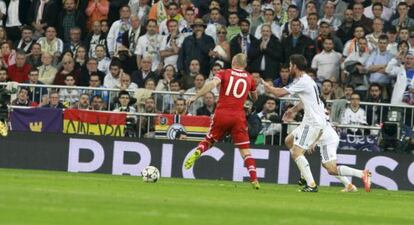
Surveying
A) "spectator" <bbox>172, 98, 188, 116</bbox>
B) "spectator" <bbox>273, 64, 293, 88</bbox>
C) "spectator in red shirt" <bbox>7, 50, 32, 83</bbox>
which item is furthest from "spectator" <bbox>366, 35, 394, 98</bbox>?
"spectator in red shirt" <bbox>7, 50, 32, 83</bbox>

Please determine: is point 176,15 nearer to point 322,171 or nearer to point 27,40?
point 27,40

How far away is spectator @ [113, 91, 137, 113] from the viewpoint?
29078 millimetres

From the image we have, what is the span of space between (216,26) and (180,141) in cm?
366

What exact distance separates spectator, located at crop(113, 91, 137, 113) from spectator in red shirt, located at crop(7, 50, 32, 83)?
3149 millimetres

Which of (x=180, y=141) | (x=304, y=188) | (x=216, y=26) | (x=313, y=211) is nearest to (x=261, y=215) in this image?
(x=313, y=211)

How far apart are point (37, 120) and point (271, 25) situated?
577 cm

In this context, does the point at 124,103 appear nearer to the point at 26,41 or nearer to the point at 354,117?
the point at 26,41

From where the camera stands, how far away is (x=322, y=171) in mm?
28719

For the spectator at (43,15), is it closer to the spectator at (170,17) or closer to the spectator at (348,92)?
the spectator at (170,17)

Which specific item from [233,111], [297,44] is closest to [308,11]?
[297,44]

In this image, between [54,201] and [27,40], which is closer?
[54,201]

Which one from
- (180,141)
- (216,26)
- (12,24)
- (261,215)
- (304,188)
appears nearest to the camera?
(261,215)

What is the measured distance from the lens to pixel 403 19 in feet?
99.5

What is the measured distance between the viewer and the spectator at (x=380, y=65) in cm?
2939
